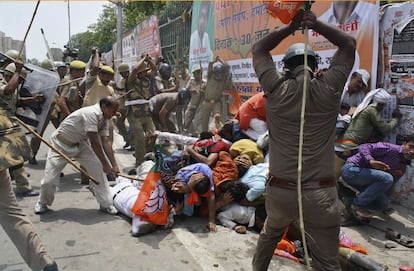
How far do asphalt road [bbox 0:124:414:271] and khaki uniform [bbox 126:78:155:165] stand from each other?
1.74 metres

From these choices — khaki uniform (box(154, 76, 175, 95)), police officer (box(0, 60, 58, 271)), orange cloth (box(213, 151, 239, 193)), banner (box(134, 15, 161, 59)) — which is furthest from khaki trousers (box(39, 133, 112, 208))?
banner (box(134, 15, 161, 59))

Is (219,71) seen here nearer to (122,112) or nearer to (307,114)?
(122,112)

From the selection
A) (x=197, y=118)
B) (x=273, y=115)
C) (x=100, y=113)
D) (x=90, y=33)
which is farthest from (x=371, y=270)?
(x=90, y=33)

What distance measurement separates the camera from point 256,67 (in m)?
2.22

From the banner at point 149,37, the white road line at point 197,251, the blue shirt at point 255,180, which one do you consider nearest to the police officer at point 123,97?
the blue shirt at point 255,180

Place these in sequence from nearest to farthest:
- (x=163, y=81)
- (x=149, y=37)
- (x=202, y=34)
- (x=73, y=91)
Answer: (x=73, y=91) → (x=163, y=81) → (x=202, y=34) → (x=149, y=37)

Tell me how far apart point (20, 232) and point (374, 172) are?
11.1ft

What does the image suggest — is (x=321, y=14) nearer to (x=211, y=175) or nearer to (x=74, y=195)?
(x=211, y=175)

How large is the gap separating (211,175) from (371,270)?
5.97 ft

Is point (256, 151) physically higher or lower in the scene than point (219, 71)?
lower

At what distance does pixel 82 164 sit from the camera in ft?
14.4

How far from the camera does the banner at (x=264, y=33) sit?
178 inches


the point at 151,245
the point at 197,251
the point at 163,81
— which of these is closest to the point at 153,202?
the point at 151,245

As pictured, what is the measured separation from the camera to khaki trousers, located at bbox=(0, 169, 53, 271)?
268cm
